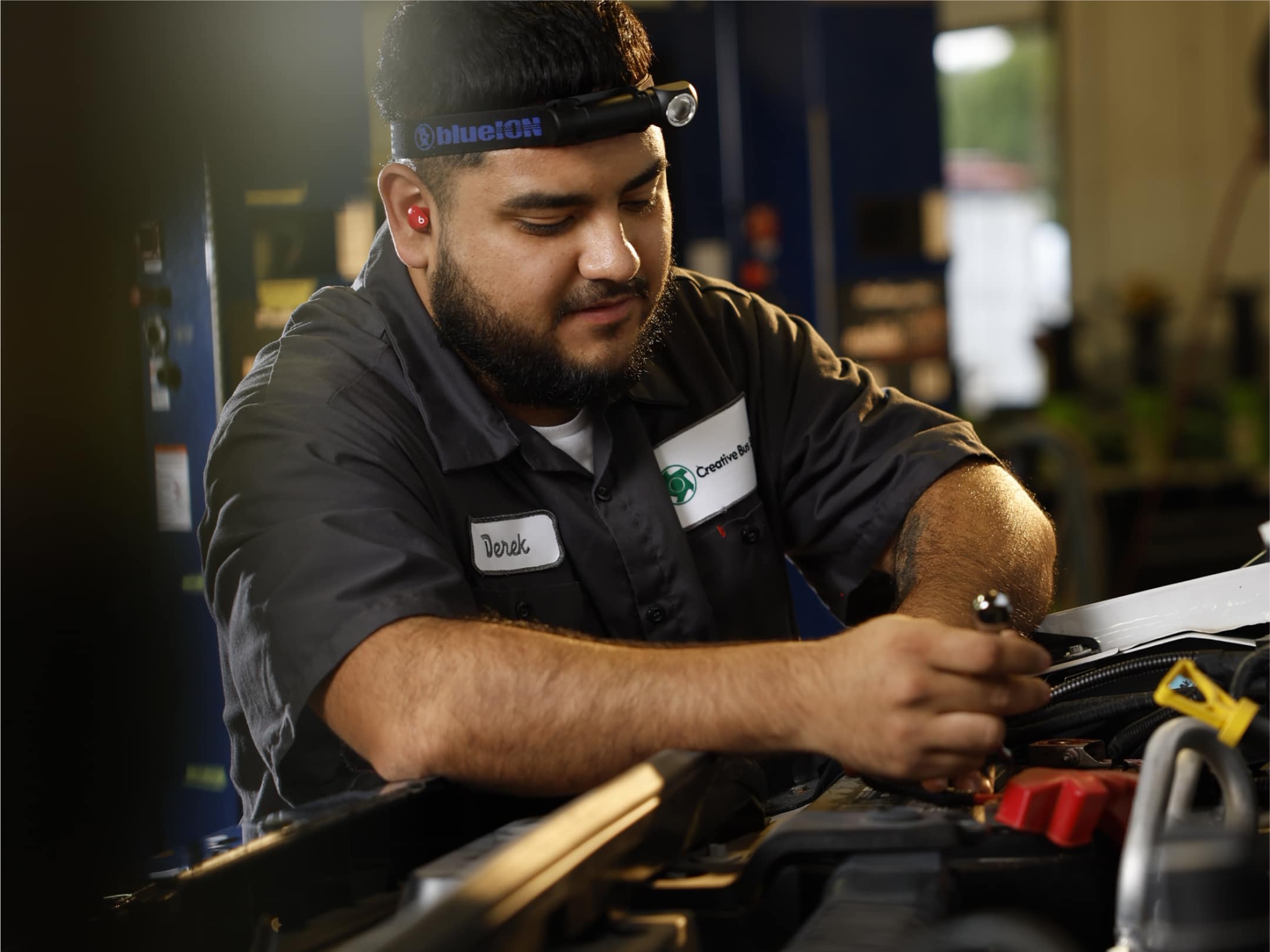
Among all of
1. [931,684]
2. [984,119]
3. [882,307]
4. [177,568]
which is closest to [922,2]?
[882,307]

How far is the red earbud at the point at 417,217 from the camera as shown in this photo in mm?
1307

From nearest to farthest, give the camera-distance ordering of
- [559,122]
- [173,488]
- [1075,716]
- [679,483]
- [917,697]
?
[917,697] → [1075,716] → [559,122] → [679,483] → [173,488]

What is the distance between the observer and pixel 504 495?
1.28 metres

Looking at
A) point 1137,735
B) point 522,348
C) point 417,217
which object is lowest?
point 1137,735

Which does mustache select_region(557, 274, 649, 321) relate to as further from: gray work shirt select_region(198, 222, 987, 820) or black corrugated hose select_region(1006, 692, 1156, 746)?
black corrugated hose select_region(1006, 692, 1156, 746)

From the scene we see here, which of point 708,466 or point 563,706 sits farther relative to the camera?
point 708,466

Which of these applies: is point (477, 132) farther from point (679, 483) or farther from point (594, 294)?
point (679, 483)

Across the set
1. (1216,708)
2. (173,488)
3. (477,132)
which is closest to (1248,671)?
(1216,708)

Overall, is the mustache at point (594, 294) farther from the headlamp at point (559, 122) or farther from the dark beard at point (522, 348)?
the headlamp at point (559, 122)

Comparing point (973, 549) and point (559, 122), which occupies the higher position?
point (559, 122)

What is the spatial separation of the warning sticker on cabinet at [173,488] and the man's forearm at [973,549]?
0.91 metres

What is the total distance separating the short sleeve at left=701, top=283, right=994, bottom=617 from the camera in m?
1.42

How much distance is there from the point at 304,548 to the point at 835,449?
64 centimetres

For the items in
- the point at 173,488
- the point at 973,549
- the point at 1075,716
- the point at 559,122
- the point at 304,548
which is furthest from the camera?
the point at 173,488
